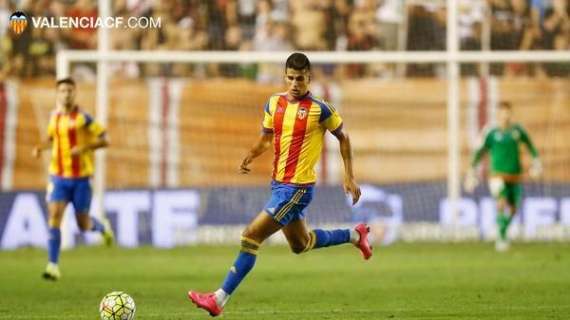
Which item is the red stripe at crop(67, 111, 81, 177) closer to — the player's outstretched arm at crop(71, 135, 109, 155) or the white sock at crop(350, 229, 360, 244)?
the player's outstretched arm at crop(71, 135, 109, 155)

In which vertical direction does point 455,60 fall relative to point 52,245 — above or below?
above

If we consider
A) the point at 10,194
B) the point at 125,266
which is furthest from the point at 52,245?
the point at 10,194

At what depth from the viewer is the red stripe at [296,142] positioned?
11695mm

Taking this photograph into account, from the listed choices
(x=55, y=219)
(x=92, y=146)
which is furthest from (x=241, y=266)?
(x=92, y=146)

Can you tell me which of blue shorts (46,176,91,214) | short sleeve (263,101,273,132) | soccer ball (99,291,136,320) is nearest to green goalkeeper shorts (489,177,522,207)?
blue shorts (46,176,91,214)

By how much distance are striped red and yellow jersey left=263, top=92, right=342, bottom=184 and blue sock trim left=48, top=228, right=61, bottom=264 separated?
516 cm

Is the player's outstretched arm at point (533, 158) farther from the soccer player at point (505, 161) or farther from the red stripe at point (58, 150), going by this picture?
the red stripe at point (58, 150)

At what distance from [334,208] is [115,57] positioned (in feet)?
14.6

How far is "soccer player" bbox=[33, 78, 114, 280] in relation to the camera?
1659 centimetres

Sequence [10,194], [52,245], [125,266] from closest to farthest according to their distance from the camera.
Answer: [52,245] < [125,266] < [10,194]

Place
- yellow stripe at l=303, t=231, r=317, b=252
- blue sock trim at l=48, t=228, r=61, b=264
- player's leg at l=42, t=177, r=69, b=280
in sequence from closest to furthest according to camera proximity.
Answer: yellow stripe at l=303, t=231, r=317, b=252 < player's leg at l=42, t=177, r=69, b=280 < blue sock trim at l=48, t=228, r=61, b=264

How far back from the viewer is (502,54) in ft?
71.9

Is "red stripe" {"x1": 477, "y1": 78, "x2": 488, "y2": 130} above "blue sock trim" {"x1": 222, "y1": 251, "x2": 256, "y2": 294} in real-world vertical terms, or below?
above

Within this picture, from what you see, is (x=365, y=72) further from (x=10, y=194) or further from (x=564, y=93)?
(x=10, y=194)
